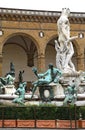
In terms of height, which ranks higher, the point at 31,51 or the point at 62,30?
the point at 31,51

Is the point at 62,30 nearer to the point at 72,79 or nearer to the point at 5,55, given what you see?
the point at 72,79

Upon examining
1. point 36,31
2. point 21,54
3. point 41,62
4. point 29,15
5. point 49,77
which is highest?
point 29,15

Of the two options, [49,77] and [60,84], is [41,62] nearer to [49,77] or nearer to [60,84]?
[60,84]

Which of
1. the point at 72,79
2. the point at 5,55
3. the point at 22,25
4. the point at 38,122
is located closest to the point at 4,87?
the point at 72,79

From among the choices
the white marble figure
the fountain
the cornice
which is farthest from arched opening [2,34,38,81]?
the white marble figure

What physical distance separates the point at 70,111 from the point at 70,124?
1.19 feet

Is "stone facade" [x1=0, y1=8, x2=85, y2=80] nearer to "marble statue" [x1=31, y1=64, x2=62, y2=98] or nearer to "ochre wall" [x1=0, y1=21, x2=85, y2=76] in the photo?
"ochre wall" [x1=0, y1=21, x2=85, y2=76]

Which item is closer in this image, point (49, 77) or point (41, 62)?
point (49, 77)

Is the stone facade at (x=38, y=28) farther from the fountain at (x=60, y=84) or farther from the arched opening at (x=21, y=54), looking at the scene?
the fountain at (x=60, y=84)

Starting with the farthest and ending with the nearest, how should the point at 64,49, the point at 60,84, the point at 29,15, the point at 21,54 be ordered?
the point at 21,54, the point at 29,15, the point at 64,49, the point at 60,84

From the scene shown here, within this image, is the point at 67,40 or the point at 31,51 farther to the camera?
the point at 31,51

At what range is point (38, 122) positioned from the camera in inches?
441

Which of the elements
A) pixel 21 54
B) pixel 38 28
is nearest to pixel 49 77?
pixel 38 28

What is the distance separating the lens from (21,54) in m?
39.6
